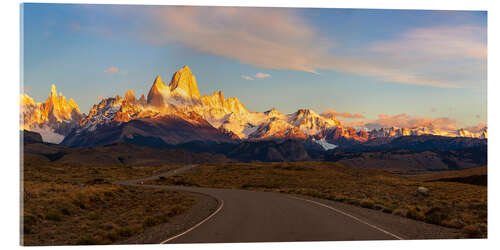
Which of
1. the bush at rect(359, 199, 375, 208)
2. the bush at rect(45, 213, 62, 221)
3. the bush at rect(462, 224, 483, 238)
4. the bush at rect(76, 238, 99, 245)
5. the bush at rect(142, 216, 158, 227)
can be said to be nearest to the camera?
the bush at rect(76, 238, 99, 245)

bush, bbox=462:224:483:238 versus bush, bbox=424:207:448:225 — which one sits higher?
bush, bbox=462:224:483:238

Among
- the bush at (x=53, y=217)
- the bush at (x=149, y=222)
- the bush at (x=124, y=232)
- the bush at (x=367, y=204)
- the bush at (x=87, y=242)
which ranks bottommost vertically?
the bush at (x=367, y=204)

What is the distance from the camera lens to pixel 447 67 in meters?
32.1

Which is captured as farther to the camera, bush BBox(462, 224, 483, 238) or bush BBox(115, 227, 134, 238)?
bush BBox(115, 227, 134, 238)

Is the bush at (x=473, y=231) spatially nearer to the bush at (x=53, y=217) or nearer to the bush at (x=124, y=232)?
the bush at (x=124, y=232)

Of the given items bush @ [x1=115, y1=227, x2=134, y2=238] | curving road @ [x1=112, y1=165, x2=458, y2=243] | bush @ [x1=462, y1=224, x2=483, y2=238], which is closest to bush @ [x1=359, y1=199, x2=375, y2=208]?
curving road @ [x1=112, y1=165, x2=458, y2=243]

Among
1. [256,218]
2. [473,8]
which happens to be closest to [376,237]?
[256,218]

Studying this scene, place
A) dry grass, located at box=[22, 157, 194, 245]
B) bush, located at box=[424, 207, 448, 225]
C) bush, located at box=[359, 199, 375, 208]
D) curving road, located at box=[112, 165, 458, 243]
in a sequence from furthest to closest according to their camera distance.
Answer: bush, located at box=[359, 199, 375, 208], bush, located at box=[424, 207, 448, 225], dry grass, located at box=[22, 157, 194, 245], curving road, located at box=[112, 165, 458, 243]

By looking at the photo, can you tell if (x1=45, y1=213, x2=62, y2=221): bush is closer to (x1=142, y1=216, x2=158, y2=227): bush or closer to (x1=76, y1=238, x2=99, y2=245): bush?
(x1=142, y1=216, x2=158, y2=227): bush

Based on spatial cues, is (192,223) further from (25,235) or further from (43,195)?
(43,195)

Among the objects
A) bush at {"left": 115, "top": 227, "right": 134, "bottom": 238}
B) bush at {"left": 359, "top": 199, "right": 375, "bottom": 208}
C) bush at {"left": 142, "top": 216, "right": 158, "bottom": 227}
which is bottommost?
bush at {"left": 359, "top": 199, "right": 375, "bottom": 208}

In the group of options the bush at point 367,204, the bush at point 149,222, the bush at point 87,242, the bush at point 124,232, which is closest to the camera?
the bush at point 87,242

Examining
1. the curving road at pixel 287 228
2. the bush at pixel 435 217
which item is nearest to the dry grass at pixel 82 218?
the curving road at pixel 287 228

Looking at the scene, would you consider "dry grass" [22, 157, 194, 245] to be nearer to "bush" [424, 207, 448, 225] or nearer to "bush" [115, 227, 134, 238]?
"bush" [115, 227, 134, 238]
